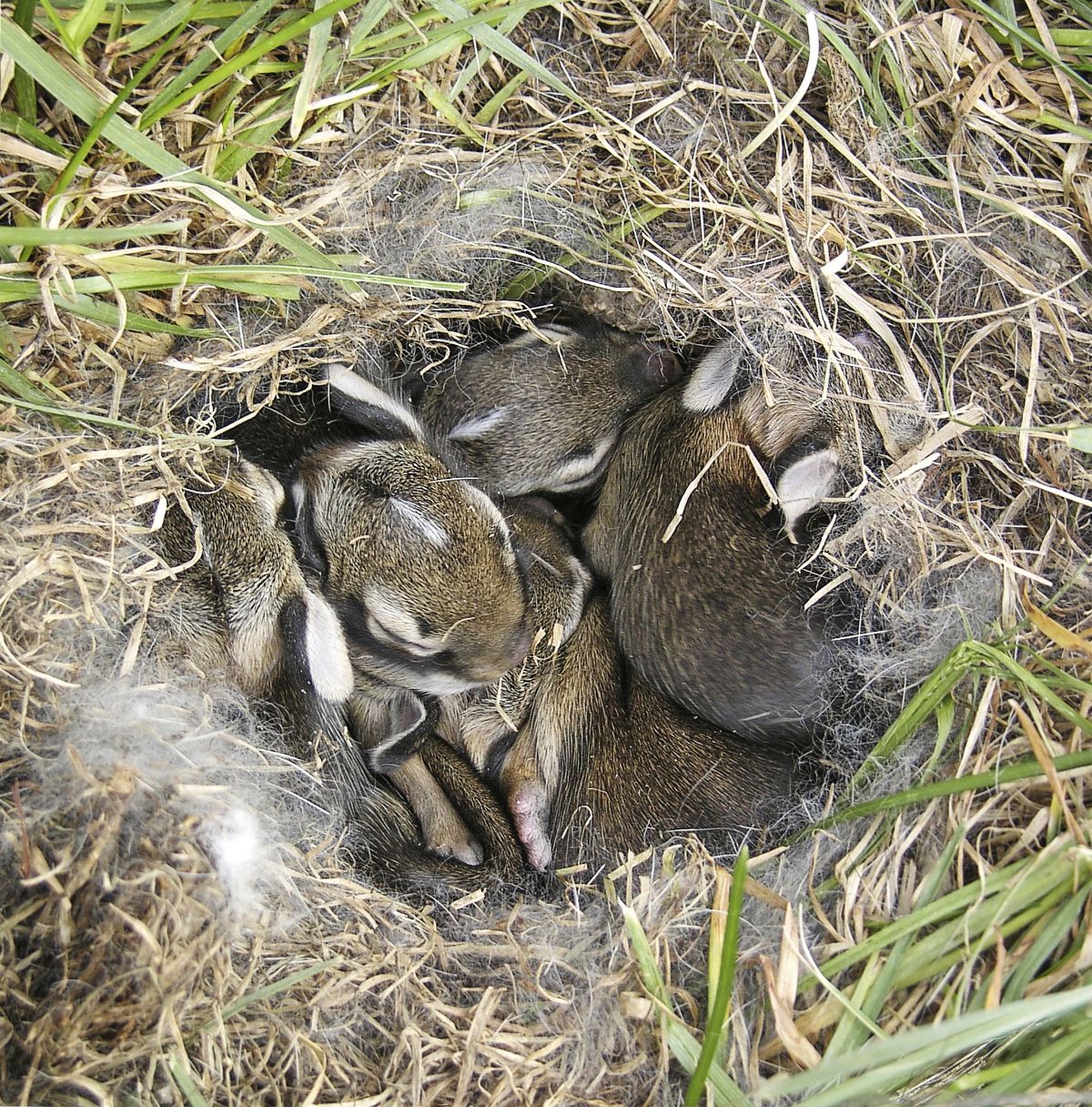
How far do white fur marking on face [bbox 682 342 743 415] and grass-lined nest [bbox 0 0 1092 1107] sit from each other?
8cm

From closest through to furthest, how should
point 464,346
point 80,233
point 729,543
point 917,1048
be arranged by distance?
point 917,1048 < point 80,233 < point 729,543 < point 464,346

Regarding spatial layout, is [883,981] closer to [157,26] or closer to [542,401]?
[542,401]

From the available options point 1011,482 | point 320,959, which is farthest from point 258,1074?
point 1011,482

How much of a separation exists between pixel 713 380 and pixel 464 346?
0.61 m

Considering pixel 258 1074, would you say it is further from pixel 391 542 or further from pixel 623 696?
pixel 623 696

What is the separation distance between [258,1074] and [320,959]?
21cm

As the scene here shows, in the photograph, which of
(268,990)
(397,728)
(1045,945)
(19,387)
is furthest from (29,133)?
(1045,945)

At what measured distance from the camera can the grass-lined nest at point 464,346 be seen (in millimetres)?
1566

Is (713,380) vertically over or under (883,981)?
over

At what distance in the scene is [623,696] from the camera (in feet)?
7.93

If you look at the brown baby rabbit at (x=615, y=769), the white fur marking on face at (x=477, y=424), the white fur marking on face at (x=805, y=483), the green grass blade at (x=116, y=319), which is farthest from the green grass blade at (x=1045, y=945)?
the green grass blade at (x=116, y=319)

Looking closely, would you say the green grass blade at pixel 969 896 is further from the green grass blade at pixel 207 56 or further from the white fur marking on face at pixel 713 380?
the green grass blade at pixel 207 56

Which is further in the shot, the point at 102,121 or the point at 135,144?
the point at 135,144

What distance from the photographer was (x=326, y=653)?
6.40 feet
